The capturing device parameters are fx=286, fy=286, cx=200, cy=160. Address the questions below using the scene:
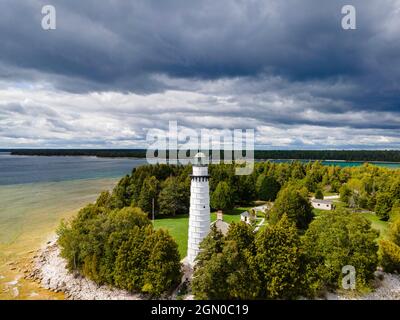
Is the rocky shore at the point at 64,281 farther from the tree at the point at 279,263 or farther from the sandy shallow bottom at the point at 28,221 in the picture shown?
the tree at the point at 279,263

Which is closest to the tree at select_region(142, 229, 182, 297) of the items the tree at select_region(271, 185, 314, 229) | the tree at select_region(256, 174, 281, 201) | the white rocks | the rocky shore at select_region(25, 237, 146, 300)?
the rocky shore at select_region(25, 237, 146, 300)

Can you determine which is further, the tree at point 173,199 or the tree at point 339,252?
the tree at point 173,199

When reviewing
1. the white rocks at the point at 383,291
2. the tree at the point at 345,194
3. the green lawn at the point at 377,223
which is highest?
the tree at the point at 345,194

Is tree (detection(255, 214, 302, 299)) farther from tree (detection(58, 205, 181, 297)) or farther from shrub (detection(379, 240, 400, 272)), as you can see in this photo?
shrub (detection(379, 240, 400, 272))

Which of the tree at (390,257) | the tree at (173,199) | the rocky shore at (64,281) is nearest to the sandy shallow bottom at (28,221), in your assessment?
the rocky shore at (64,281)

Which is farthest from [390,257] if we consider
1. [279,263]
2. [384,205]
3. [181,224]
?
[181,224]

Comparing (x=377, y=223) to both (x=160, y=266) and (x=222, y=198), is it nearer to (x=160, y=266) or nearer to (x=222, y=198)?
(x=222, y=198)
